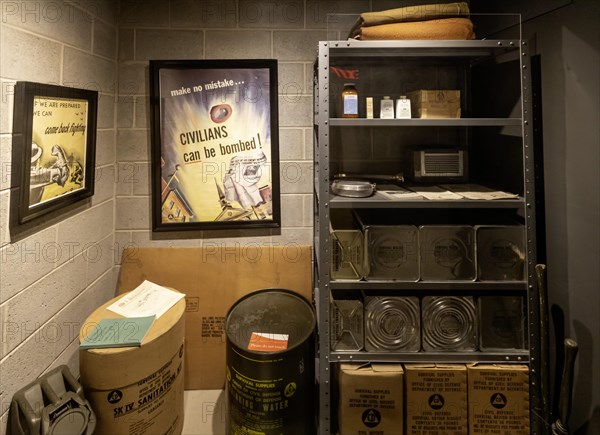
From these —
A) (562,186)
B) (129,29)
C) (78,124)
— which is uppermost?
(129,29)

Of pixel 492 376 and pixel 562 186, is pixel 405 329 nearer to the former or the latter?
pixel 492 376

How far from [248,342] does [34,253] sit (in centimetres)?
94

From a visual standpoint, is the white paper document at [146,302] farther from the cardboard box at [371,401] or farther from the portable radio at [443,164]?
the portable radio at [443,164]

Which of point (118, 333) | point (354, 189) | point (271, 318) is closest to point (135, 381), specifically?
point (118, 333)

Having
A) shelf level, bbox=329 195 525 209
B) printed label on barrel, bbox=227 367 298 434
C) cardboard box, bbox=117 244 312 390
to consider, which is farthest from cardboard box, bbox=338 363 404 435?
shelf level, bbox=329 195 525 209

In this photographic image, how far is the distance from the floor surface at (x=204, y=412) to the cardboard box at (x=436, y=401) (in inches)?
36.8

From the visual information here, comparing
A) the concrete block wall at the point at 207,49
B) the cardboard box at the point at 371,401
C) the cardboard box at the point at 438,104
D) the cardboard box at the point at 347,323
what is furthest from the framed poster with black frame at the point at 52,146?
the cardboard box at the point at 438,104

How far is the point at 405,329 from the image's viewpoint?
1.65m

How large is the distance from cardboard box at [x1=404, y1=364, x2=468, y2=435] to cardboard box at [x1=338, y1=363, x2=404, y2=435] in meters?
0.05

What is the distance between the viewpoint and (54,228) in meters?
1.54

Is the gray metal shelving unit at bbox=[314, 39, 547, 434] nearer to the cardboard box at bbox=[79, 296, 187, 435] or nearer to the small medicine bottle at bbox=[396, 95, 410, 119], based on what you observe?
the small medicine bottle at bbox=[396, 95, 410, 119]

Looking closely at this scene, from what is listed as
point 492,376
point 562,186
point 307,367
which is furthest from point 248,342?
point 562,186

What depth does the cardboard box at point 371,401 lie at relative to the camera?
5.15 feet

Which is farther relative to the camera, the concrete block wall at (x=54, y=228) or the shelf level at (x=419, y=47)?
the shelf level at (x=419, y=47)
